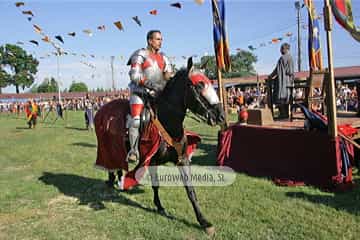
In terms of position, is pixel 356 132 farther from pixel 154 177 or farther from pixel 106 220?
pixel 106 220

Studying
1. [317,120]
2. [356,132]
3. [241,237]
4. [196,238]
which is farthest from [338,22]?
[196,238]

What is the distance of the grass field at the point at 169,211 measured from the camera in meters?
3.99

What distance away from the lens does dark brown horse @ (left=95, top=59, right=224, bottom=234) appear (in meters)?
3.65

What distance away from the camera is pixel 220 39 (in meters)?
6.48

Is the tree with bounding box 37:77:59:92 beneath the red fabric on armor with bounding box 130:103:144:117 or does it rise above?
above

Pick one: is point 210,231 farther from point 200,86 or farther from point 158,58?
point 158,58

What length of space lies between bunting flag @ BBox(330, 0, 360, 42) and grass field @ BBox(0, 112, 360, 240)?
2486 mm

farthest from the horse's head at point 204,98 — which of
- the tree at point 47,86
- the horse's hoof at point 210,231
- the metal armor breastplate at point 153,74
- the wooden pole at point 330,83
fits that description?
the tree at point 47,86

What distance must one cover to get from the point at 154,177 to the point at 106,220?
37.0 inches

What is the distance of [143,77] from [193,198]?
1750 millimetres

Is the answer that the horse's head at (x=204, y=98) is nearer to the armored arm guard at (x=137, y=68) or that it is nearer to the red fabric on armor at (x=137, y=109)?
the armored arm guard at (x=137, y=68)

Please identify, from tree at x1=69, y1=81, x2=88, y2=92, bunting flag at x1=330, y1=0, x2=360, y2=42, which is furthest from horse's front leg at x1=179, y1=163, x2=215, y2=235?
tree at x1=69, y1=81, x2=88, y2=92

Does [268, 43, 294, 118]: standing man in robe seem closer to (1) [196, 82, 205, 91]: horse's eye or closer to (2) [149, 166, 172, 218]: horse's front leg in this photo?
(2) [149, 166, 172, 218]: horse's front leg

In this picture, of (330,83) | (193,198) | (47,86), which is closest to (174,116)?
(193,198)
